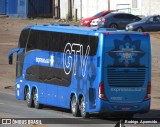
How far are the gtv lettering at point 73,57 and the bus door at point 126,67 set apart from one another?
1.07 m

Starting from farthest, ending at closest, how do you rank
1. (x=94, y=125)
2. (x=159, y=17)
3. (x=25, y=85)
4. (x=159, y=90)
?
1. (x=159, y=17)
2. (x=159, y=90)
3. (x=25, y=85)
4. (x=94, y=125)

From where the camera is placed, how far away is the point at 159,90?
3719 centimetres

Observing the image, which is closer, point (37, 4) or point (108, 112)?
point (108, 112)

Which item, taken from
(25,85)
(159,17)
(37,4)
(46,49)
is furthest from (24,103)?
(37,4)

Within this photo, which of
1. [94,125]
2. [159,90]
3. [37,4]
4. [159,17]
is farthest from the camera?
[37,4]

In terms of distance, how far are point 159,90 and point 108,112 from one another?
12562mm

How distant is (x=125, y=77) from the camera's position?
25.1 metres

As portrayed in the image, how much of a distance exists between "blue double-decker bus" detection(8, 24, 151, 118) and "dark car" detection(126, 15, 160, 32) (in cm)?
3104

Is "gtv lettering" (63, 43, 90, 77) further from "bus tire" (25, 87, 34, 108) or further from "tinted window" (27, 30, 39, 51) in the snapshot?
"bus tire" (25, 87, 34, 108)

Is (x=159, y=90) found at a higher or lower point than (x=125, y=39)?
lower

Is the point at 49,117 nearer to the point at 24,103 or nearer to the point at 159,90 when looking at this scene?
the point at 24,103

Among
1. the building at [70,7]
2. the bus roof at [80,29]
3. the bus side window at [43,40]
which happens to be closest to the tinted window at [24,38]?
the bus roof at [80,29]

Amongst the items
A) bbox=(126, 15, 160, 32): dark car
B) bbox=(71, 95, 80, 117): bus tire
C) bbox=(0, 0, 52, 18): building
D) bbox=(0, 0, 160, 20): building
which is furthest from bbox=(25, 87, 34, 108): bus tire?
bbox=(0, 0, 52, 18): building

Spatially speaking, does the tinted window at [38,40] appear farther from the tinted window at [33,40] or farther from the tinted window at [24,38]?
the tinted window at [24,38]
